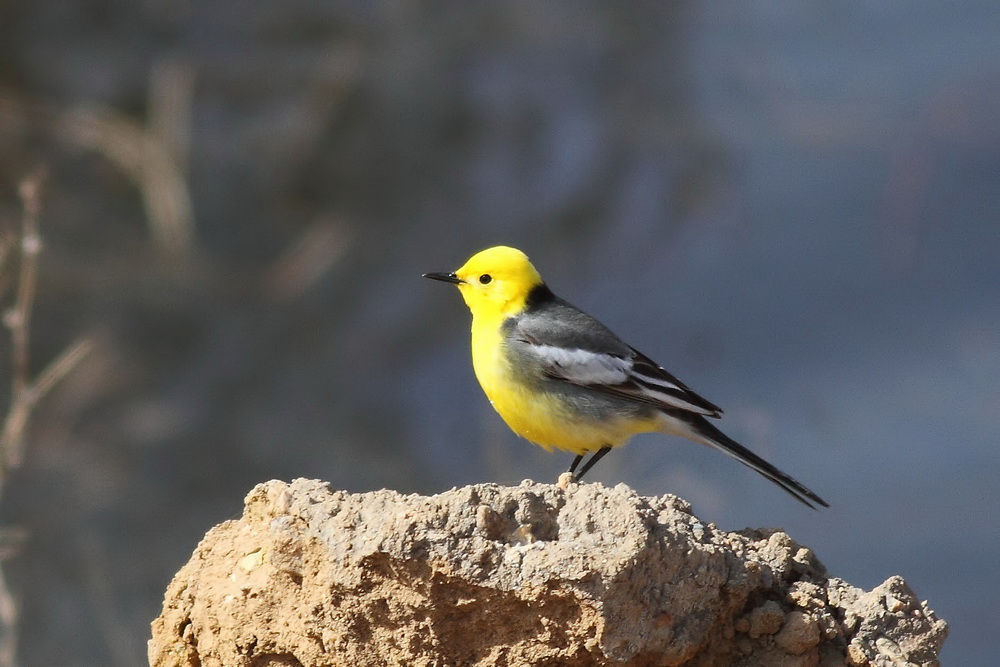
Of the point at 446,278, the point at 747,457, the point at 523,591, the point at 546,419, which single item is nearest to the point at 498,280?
the point at 446,278

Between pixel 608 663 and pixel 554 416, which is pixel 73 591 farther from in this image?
pixel 608 663

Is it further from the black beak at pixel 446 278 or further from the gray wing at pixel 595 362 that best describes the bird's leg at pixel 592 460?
the black beak at pixel 446 278

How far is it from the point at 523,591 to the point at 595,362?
121 inches

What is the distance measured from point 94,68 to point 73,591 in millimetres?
6220

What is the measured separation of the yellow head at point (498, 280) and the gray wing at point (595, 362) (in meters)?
0.11

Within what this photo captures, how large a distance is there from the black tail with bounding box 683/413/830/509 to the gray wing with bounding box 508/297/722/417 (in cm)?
14

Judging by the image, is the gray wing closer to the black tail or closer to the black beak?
the black tail

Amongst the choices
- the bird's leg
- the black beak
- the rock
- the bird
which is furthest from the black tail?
the rock

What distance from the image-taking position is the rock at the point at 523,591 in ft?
12.3

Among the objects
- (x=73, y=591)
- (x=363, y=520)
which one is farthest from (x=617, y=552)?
(x=73, y=591)

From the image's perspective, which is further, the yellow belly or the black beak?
the black beak

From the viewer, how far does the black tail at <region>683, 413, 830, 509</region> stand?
609 cm

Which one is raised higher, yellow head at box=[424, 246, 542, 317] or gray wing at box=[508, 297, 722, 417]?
yellow head at box=[424, 246, 542, 317]

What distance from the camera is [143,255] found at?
16625 millimetres
